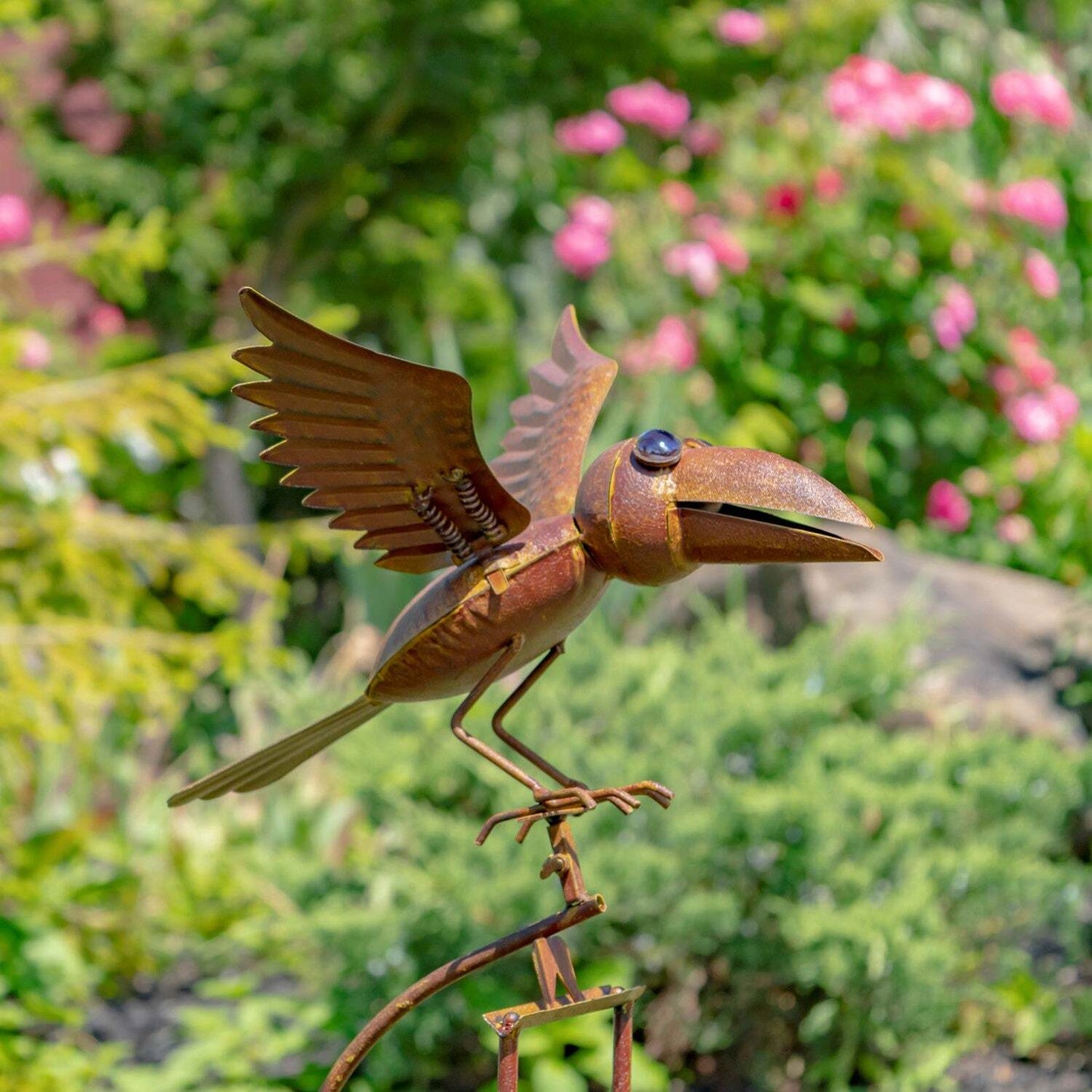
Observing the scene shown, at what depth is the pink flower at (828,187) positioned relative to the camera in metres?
4.68

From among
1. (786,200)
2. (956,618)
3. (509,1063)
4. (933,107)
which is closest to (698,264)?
(786,200)

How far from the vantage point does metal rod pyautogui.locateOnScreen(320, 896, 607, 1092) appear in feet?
3.68

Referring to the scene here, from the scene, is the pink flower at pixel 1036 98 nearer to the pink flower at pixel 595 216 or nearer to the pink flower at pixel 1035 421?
the pink flower at pixel 1035 421

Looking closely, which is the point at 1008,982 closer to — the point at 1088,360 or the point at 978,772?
the point at 978,772

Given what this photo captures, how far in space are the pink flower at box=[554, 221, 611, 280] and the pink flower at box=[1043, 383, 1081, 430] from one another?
5.18 ft

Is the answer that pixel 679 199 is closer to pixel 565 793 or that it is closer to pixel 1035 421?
pixel 1035 421

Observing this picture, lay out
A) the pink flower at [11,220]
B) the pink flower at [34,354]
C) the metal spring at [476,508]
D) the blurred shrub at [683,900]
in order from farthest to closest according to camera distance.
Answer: the pink flower at [11,220], the pink flower at [34,354], the blurred shrub at [683,900], the metal spring at [476,508]

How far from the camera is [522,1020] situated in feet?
3.70

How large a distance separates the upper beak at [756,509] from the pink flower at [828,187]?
12.6ft

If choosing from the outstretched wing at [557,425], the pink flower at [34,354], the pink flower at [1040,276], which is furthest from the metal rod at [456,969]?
the pink flower at [1040,276]

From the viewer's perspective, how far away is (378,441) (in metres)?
1.05

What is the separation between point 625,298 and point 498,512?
4265mm

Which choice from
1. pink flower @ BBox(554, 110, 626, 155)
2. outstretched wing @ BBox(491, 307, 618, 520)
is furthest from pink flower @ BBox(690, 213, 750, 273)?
outstretched wing @ BBox(491, 307, 618, 520)

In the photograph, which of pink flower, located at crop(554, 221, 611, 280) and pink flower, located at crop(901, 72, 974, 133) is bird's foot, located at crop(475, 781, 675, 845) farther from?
pink flower, located at crop(901, 72, 974, 133)
